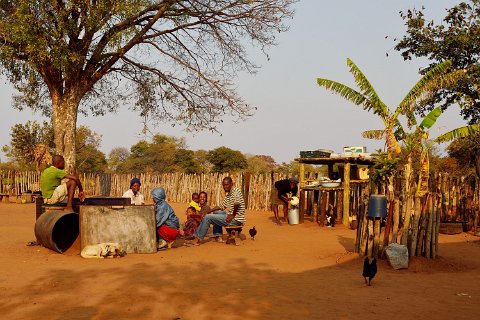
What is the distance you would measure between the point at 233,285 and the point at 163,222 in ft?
11.0

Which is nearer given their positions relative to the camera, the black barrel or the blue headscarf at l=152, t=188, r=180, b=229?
the black barrel

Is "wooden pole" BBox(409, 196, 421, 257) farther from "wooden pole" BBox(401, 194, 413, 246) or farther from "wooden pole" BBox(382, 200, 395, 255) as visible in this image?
"wooden pole" BBox(382, 200, 395, 255)

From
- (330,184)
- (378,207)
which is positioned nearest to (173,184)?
(330,184)

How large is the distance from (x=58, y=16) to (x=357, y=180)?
1063 centimetres

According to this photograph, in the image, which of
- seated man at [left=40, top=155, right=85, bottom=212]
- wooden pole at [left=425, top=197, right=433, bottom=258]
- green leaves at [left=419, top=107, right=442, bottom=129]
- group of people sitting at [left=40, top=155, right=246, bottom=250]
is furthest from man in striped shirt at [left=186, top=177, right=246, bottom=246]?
green leaves at [left=419, top=107, right=442, bottom=129]

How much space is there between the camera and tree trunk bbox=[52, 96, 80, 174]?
19.7m

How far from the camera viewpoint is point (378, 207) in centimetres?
873

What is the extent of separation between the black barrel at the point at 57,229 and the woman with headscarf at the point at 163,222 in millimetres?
1475

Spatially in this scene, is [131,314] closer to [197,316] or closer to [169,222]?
[197,316]

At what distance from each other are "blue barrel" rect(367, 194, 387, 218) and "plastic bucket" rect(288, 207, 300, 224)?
280 inches

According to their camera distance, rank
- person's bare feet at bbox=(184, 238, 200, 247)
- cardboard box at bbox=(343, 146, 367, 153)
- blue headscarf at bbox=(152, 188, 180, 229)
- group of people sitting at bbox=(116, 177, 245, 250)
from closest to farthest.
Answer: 1. blue headscarf at bbox=(152, 188, 180, 229)
2. group of people sitting at bbox=(116, 177, 245, 250)
3. person's bare feet at bbox=(184, 238, 200, 247)
4. cardboard box at bbox=(343, 146, 367, 153)

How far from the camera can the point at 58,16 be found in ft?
56.2

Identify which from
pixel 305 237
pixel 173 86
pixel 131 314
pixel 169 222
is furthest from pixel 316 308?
pixel 173 86

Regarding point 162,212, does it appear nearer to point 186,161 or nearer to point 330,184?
point 330,184
